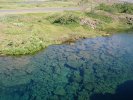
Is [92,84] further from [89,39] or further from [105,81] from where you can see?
[89,39]

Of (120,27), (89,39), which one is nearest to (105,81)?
(89,39)

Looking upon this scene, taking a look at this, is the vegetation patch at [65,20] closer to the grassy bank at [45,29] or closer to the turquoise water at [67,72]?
the grassy bank at [45,29]

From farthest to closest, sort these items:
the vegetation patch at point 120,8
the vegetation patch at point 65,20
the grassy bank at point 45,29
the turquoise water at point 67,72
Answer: the vegetation patch at point 120,8 → the vegetation patch at point 65,20 → the grassy bank at point 45,29 → the turquoise water at point 67,72

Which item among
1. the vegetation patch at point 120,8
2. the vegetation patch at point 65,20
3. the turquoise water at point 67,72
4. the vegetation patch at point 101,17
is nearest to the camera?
the turquoise water at point 67,72

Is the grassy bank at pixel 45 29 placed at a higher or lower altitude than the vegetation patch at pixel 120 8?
lower

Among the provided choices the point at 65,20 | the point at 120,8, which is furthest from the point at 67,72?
the point at 120,8

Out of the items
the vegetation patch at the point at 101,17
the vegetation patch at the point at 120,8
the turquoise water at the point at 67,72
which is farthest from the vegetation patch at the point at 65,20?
the vegetation patch at the point at 120,8
